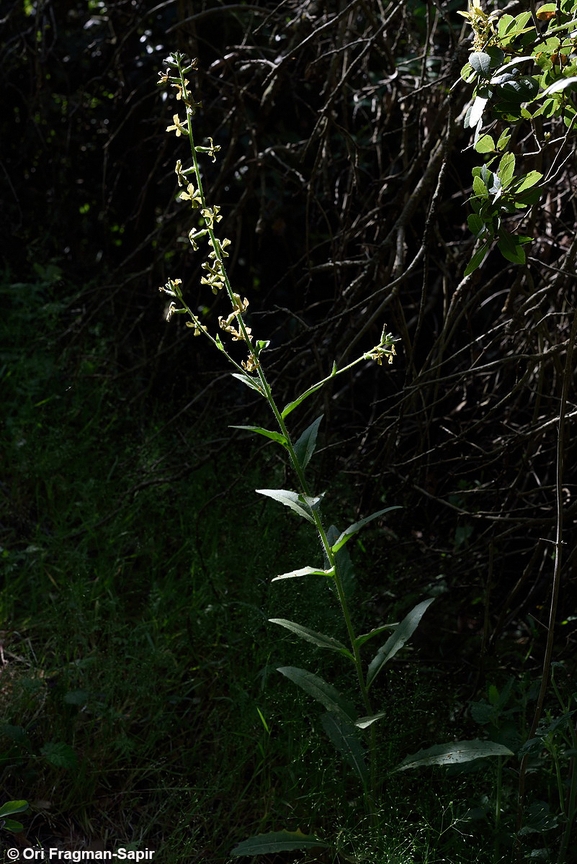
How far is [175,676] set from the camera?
2365mm

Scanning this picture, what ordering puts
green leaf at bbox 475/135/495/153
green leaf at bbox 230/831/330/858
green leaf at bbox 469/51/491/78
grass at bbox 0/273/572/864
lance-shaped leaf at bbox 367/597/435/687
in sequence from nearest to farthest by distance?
green leaf at bbox 469/51/491/78 → green leaf at bbox 475/135/495/153 → green leaf at bbox 230/831/330/858 → lance-shaped leaf at bbox 367/597/435/687 → grass at bbox 0/273/572/864

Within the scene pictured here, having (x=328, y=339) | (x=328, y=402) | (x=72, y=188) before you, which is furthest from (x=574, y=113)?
(x=72, y=188)

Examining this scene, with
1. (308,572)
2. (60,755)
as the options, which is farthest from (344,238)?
(60,755)

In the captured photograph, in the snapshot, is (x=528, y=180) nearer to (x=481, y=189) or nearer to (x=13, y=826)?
(x=481, y=189)

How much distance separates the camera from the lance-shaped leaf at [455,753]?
170 cm

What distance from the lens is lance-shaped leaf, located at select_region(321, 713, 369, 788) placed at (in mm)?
1849

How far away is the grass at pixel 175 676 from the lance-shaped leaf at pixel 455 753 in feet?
0.37

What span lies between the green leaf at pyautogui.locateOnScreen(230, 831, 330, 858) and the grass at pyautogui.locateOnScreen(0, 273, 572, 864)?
0.21 feet

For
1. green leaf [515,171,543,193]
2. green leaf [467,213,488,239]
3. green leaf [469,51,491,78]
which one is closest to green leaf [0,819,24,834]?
green leaf [467,213,488,239]

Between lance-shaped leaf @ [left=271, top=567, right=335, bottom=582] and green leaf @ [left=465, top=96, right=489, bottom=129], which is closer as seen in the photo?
green leaf @ [left=465, top=96, right=489, bottom=129]

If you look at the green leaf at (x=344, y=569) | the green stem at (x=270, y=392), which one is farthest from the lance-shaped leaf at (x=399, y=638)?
the green leaf at (x=344, y=569)

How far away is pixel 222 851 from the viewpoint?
191 centimetres

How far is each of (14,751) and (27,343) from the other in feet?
6.61

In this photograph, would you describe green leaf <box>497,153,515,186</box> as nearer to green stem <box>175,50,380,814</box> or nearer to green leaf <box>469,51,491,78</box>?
green leaf <box>469,51,491,78</box>
